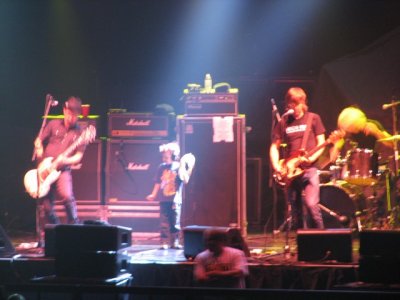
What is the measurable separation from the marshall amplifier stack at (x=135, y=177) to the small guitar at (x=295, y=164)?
2790 mm

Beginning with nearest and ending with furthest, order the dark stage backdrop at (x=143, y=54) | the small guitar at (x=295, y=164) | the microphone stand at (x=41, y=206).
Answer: the small guitar at (x=295, y=164) < the microphone stand at (x=41, y=206) < the dark stage backdrop at (x=143, y=54)

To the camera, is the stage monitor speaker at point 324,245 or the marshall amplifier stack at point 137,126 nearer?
the stage monitor speaker at point 324,245

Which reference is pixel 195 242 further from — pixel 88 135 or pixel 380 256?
pixel 88 135

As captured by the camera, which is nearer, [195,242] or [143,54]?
[195,242]

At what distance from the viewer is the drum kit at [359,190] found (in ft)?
32.9

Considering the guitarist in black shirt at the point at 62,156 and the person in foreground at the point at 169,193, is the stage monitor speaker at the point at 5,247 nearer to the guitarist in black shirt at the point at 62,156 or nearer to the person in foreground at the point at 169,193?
the guitarist in black shirt at the point at 62,156

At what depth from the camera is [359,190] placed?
10672mm

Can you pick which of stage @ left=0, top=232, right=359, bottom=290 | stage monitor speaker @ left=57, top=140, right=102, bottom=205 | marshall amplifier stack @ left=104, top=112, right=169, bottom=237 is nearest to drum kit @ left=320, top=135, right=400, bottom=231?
stage @ left=0, top=232, right=359, bottom=290

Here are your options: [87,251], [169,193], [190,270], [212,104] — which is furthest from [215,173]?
[87,251]

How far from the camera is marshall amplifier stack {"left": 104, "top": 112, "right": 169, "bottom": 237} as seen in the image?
413 inches

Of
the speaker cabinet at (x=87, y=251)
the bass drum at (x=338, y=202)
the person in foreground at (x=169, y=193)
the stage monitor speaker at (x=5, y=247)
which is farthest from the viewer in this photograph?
the bass drum at (x=338, y=202)

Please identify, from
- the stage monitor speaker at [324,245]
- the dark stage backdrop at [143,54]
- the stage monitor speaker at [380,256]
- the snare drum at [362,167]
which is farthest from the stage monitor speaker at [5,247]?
the snare drum at [362,167]

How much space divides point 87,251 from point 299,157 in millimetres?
2815

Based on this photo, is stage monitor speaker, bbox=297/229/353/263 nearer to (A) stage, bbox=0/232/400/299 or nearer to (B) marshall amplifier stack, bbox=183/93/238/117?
(A) stage, bbox=0/232/400/299
